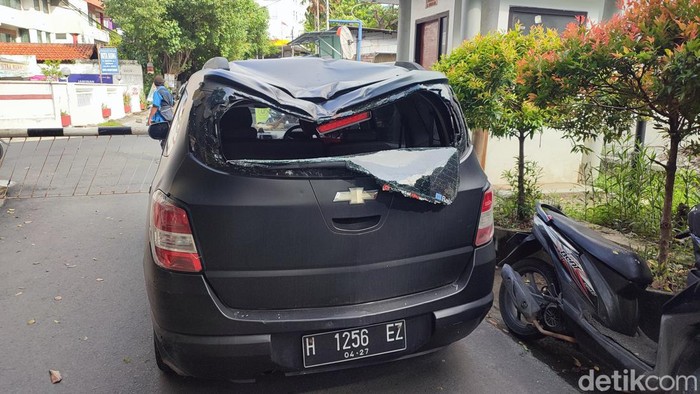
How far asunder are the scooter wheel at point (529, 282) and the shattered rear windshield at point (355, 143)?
1163mm

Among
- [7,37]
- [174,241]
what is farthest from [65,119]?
[7,37]

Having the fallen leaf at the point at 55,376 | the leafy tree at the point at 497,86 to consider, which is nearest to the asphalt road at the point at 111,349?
the fallen leaf at the point at 55,376

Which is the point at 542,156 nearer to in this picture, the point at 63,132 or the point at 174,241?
the point at 174,241

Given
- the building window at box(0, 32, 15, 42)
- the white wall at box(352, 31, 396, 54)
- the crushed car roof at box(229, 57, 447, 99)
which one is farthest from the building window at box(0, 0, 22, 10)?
the crushed car roof at box(229, 57, 447, 99)

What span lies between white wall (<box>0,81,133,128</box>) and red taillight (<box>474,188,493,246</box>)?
19127 mm

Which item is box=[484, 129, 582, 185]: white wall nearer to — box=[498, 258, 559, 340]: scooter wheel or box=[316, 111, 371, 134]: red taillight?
box=[498, 258, 559, 340]: scooter wheel

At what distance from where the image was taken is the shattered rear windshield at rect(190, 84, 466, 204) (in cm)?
228

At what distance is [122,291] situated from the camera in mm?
4219

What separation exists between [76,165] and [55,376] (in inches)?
339

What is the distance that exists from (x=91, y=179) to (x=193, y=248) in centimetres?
787

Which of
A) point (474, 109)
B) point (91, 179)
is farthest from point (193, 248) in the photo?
point (91, 179)

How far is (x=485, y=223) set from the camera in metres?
2.68

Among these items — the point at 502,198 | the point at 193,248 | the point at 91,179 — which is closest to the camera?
the point at 193,248

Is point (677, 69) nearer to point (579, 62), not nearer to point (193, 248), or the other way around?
point (579, 62)
